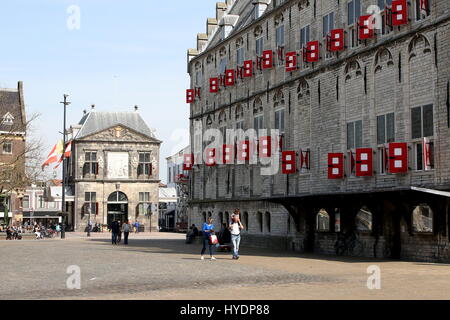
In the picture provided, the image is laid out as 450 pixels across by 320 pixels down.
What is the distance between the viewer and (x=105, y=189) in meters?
84.7

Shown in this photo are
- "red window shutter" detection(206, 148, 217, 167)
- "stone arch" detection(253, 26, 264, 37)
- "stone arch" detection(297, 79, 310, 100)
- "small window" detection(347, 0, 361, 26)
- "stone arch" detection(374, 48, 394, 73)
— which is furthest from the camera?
"red window shutter" detection(206, 148, 217, 167)

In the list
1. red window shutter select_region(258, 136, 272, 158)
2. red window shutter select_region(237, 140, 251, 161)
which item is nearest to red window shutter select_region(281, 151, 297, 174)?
red window shutter select_region(258, 136, 272, 158)

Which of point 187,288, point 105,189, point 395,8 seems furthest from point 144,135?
point 187,288

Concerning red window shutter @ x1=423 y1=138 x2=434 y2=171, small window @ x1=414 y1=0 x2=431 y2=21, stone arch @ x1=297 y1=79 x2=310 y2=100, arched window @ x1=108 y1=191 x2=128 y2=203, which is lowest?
arched window @ x1=108 y1=191 x2=128 y2=203

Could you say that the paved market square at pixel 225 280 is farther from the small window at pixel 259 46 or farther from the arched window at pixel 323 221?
the small window at pixel 259 46

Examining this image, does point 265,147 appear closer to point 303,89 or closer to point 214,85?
point 303,89

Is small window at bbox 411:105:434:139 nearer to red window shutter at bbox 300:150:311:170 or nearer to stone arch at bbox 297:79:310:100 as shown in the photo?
red window shutter at bbox 300:150:311:170

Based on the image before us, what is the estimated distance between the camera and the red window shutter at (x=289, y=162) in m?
34.3

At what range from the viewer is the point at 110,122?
88188mm

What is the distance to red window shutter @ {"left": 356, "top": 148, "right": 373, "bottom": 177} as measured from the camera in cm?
2773

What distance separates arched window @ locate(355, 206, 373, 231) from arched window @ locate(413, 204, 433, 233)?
9.19ft

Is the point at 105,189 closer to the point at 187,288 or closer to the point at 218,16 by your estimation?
the point at 218,16

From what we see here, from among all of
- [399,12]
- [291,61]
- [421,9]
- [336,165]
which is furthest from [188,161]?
[421,9]

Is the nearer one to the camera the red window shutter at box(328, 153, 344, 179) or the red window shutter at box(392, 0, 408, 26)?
the red window shutter at box(392, 0, 408, 26)
